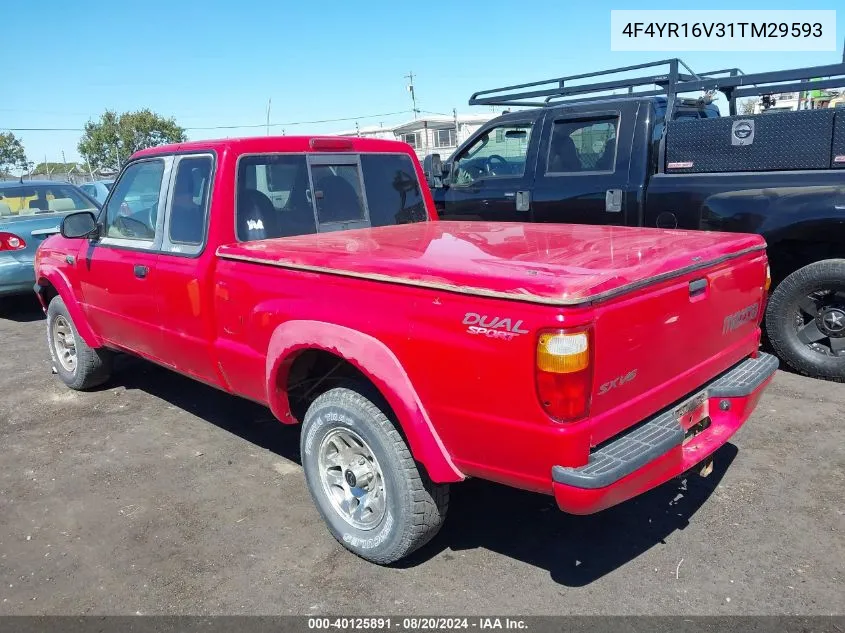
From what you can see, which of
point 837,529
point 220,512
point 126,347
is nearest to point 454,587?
point 220,512

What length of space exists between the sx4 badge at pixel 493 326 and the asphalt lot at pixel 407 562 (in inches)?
45.3

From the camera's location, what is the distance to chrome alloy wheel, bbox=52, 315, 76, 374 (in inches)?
212

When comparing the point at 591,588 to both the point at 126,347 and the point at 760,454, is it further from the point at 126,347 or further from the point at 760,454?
the point at 126,347

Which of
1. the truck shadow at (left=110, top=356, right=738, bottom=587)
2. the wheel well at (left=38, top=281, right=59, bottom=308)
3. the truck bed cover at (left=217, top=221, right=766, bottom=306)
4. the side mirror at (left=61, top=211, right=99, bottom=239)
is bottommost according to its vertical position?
the truck shadow at (left=110, top=356, right=738, bottom=587)

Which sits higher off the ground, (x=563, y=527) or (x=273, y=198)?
(x=273, y=198)

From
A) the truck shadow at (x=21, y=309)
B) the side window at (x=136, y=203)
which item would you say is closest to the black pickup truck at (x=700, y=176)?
the side window at (x=136, y=203)

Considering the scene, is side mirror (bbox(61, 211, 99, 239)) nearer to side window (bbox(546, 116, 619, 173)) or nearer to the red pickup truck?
the red pickup truck

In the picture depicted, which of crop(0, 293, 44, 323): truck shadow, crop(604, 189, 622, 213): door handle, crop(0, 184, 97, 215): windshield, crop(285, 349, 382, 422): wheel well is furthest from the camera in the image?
crop(0, 184, 97, 215): windshield

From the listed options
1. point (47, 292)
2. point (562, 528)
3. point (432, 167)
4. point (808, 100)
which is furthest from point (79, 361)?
point (808, 100)

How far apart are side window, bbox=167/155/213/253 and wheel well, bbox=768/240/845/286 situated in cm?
407

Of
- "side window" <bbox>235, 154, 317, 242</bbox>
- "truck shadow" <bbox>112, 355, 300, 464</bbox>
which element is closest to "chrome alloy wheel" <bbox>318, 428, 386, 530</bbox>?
"truck shadow" <bbox>112, 355, 300, 464</bbox>

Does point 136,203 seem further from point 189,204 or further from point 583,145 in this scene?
point 583,145

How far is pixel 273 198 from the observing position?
3.88 m

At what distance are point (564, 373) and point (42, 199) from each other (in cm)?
874
